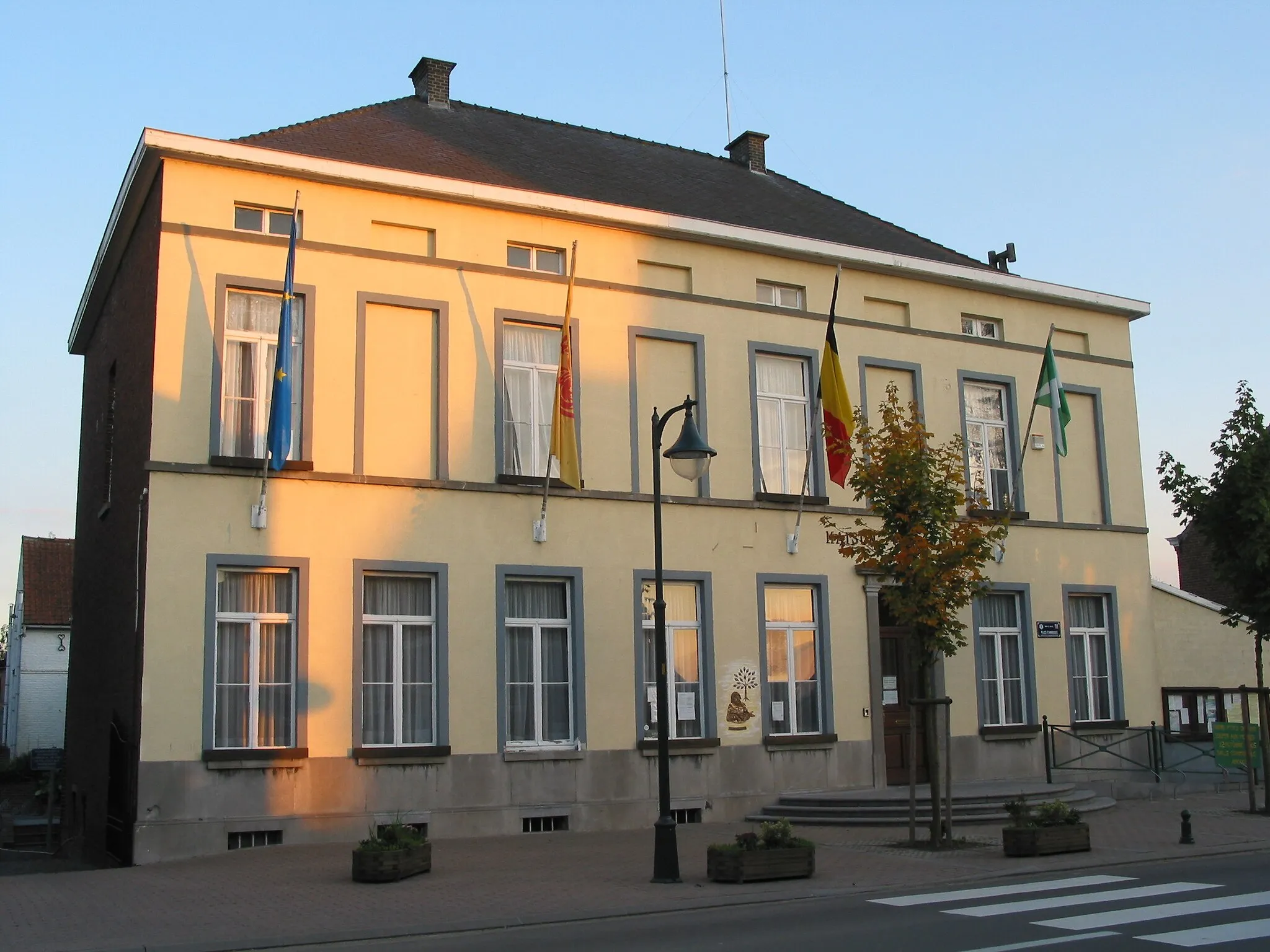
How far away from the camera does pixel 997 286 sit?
2264 cm

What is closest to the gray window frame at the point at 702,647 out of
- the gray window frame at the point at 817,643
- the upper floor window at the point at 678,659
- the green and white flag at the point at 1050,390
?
the upper floor window at the point at 678,659

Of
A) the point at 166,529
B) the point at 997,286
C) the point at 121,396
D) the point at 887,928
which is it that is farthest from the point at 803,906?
the point at 997,286

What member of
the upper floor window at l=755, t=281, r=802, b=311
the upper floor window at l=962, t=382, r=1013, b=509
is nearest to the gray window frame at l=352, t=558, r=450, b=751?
the upper floor window at l=755, t=281, r=802, b=311

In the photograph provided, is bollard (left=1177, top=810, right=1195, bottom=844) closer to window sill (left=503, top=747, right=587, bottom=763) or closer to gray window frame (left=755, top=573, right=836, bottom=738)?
gray window frame (left=755, top=573, right=836, bottom=738)

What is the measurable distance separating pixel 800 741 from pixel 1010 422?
7.17m

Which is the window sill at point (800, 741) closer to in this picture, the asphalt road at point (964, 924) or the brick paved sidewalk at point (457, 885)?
the brick paved sidewalk at point (457, 885)

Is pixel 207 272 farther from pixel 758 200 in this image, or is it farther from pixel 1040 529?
pixel 1040 529

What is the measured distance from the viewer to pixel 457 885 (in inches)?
504

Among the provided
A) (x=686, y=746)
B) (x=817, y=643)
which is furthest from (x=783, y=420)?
(x=686, y=746)

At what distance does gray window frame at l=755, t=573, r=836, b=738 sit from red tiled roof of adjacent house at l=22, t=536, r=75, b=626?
1272 inches

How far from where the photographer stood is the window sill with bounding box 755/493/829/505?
780 inches

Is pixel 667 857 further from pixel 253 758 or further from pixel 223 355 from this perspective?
pixel 223 355

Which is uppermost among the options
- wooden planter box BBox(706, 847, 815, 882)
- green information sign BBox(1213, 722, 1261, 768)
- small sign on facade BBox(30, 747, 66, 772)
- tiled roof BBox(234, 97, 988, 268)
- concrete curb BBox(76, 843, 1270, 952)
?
tiled roof BBox(234, 97, 988, 268)

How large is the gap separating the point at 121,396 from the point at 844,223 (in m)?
12.7
